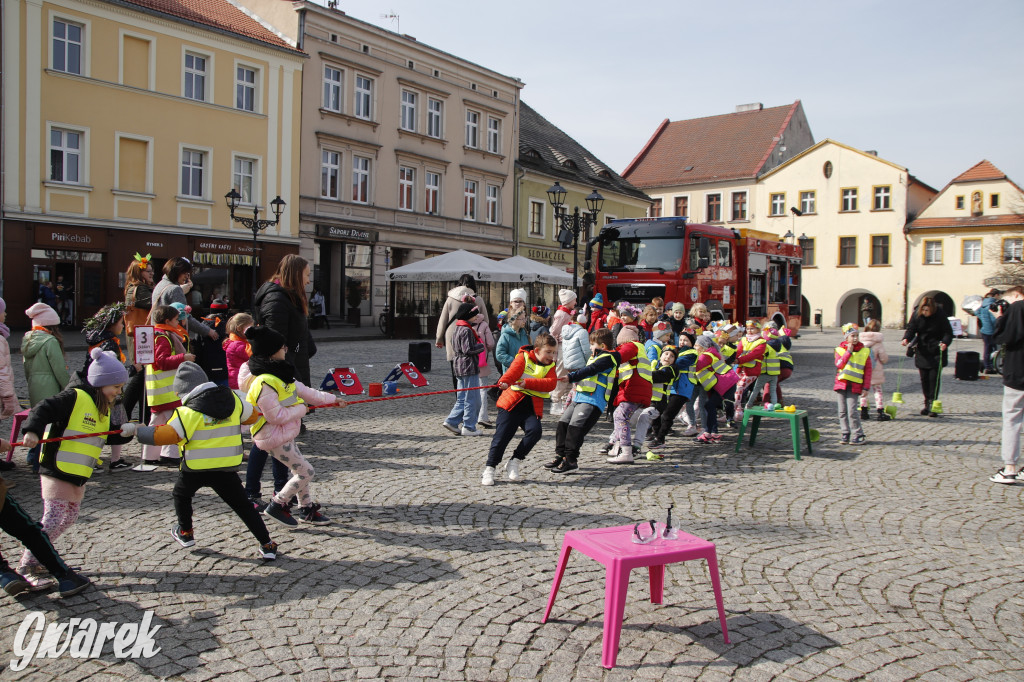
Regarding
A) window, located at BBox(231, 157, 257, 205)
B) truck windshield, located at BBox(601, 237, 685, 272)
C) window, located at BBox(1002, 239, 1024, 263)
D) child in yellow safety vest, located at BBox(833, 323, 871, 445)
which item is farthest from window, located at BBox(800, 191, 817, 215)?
child in yellow safety vest, located at BBox(833, 323, 871, 445)

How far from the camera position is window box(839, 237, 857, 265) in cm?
4991

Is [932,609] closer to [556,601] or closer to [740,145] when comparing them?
[556,601]

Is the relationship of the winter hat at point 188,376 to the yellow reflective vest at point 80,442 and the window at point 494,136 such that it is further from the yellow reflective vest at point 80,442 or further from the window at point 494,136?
the window at point 494,136

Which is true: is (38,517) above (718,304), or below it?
below

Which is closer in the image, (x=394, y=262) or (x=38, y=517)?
(x=38, y=517)

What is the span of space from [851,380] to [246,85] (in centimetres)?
2386

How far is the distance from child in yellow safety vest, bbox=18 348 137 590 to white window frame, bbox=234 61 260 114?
967 inches

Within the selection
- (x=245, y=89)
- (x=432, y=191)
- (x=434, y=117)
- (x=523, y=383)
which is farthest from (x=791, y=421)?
(x=434, y=117)

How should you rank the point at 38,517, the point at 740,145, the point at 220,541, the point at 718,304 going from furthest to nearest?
the point at 740,145, the point at 718,304, the point at 38,517, the point at 220,541

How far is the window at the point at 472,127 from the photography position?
117ft

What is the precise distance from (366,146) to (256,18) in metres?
6.01

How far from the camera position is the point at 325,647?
3865 mm

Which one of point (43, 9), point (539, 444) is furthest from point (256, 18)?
point (539, 444)

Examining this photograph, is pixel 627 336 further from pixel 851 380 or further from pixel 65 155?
pixel 65 155
